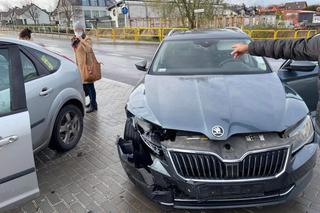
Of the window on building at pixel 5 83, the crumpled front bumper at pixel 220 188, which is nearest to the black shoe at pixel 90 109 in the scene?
the window on building at pixel 5 83

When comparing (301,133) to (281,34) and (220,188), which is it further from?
(281,34)

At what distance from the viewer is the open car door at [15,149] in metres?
2.19

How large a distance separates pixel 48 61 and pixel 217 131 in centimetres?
245

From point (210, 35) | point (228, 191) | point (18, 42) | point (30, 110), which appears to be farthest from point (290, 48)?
point (18, 42)

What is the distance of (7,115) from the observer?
7.60ft

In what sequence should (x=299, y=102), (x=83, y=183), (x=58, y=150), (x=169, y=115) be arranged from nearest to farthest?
(x=169, y=115)
(x=299, y=102)
(x=83, y=183)
(x=58, y=150)

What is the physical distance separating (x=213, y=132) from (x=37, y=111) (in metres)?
1.99

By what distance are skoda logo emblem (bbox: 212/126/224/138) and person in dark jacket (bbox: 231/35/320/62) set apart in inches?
31.8

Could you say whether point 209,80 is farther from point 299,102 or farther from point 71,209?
point 71,209

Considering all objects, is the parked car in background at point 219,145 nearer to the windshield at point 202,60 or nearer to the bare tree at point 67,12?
the windshield at point 202,60

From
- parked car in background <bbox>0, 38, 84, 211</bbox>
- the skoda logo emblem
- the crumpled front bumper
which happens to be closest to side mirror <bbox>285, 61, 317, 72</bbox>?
the crumpled front bumper

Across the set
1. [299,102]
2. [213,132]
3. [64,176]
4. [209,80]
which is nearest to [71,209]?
[64,176]

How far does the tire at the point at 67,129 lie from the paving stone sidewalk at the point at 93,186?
0.13 meters

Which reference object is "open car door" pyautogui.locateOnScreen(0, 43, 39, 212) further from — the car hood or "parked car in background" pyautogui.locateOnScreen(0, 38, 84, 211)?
the car hood
